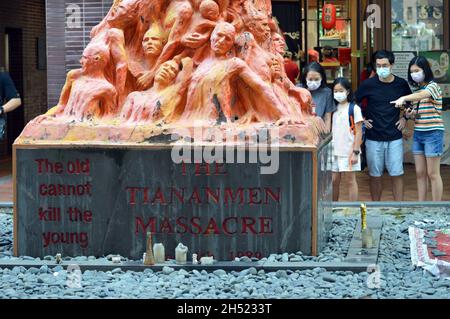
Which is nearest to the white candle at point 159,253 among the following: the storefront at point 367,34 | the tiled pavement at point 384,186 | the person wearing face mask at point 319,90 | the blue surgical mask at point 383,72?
the person wearing face mask at point 319,90

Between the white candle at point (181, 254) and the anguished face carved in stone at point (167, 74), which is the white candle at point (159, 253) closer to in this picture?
the white candle at point (181, 254)

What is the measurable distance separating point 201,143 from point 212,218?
0.60m

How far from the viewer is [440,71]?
1848 cm

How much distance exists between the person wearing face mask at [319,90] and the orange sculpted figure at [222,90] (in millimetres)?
2662

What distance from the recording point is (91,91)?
9797mm

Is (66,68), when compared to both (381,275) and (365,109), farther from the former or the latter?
(381,275)

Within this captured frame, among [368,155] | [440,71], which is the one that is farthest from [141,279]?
[440,71]

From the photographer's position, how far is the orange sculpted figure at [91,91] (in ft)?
32.0

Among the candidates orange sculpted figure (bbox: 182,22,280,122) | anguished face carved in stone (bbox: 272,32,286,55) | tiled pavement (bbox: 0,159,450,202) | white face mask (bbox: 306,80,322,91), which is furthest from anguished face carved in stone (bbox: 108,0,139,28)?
tiled pavement (bbox: 0,159,450,202)

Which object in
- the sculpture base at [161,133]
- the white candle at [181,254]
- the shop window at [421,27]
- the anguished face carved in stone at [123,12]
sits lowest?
the white candle at [181,254]

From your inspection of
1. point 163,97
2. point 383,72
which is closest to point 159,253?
point 163,97

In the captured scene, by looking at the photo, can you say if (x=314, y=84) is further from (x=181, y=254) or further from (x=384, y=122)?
(x=181, y=254)

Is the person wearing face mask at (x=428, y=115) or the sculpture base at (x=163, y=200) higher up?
the person wearing face mask at (x=428, y=115)

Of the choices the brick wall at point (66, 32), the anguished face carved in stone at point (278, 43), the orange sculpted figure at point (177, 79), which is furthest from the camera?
the brick wall at point (66, 32)
